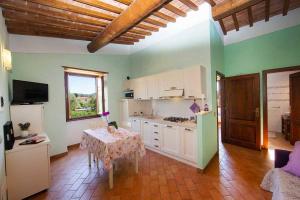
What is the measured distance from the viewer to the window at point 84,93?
4.43 m

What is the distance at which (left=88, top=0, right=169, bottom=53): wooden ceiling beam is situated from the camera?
7.17 ft

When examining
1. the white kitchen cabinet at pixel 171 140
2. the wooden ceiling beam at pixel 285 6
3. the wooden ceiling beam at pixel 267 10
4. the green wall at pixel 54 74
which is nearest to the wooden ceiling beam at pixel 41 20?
the green wall at pixel 54 74

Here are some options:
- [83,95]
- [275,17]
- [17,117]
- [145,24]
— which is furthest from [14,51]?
[275,17]

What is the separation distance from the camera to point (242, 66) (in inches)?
166

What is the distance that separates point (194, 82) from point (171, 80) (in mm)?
645

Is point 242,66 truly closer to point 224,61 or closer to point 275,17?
point 224,61

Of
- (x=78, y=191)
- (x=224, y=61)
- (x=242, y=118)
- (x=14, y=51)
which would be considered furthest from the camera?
(x=224, y=61)

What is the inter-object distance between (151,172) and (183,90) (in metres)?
1.87

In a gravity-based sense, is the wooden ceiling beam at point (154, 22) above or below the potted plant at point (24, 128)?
above

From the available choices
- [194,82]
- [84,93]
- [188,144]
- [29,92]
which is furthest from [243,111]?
[29,92]

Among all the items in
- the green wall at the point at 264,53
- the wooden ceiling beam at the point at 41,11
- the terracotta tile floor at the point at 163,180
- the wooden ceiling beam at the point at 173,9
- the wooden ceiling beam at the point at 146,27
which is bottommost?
the terracotta tile floor at the point at 163,180

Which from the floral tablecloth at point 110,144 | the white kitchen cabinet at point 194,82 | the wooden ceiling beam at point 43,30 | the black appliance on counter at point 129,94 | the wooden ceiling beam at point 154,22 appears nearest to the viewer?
the floral tablecloth at point 110,144

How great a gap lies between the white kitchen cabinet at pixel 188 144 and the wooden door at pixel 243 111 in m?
2.07

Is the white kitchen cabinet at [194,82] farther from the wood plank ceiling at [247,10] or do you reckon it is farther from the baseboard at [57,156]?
the baseboard at [57,156]
